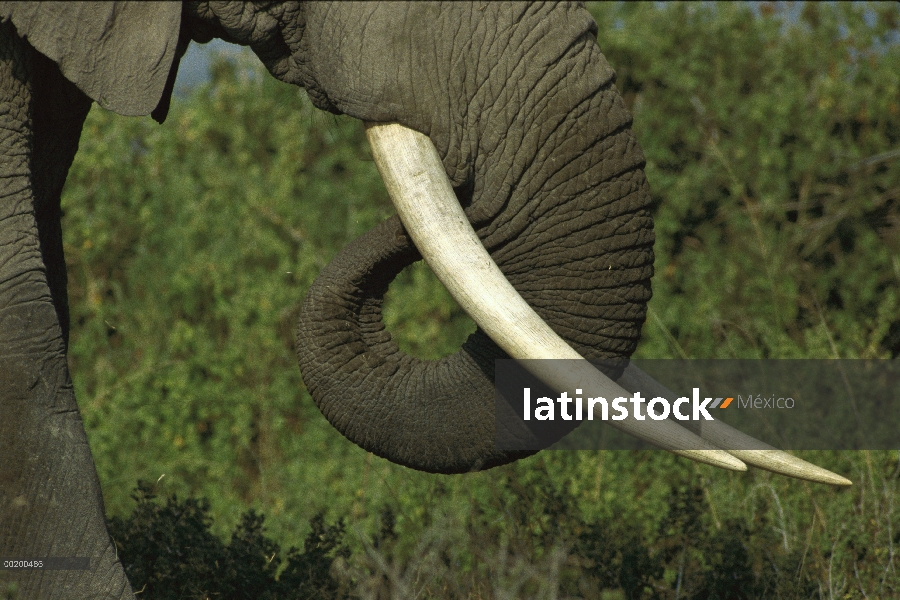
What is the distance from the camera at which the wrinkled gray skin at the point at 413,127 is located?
9.09ft

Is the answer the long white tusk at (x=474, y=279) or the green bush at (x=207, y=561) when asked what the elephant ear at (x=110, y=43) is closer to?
the long white tusk at (x=474, y=279)

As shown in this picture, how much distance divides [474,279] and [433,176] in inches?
10.6

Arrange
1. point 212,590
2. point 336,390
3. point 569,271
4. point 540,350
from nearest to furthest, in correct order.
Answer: point 540,350 → point 569,271 → point 336,390 → point 212,590

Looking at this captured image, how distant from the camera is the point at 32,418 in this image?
281 centimetres

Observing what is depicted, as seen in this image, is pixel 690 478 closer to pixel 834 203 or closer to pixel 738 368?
pixel 738 368

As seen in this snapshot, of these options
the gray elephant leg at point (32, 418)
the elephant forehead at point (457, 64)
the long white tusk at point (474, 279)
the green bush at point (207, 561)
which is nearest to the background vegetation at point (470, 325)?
the green bush at point (207, 561)

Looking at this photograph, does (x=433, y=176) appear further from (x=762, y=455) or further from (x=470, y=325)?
(x=470, y=325)

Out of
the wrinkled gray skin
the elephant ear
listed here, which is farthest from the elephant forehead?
the elephant ear

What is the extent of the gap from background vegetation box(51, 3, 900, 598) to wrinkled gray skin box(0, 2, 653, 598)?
1.08 metres

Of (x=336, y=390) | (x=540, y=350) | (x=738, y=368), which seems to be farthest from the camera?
(x=738, y=368)

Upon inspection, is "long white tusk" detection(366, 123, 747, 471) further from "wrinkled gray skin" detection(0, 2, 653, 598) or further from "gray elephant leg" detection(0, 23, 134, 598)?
"gray elephant leg" detection(0, 23, 134, 598)

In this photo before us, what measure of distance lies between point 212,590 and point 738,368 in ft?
9.71

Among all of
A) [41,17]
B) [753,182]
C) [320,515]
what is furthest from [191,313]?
[41,17]

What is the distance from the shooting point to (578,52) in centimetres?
279
